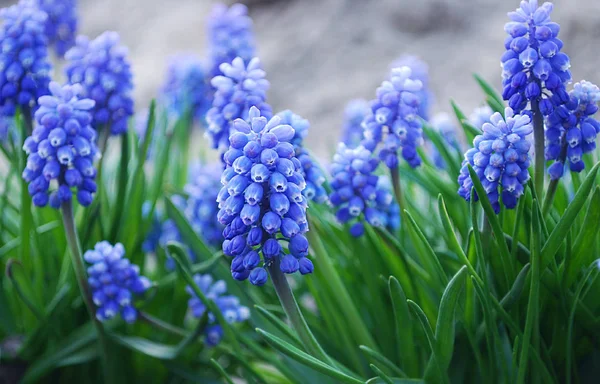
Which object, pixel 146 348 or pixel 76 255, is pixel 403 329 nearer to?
pixel 146 348

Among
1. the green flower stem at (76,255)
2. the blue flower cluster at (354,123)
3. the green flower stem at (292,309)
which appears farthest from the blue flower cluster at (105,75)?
the blue flower cluster at (354,123)

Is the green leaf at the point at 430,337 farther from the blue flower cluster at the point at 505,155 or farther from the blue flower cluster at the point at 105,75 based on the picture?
the blue flower cluster at the point at 105,75

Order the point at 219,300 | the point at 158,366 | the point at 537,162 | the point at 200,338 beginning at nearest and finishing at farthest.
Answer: the point at 537,162, the point at 219,300, the point at 200,338, the point at 158,366

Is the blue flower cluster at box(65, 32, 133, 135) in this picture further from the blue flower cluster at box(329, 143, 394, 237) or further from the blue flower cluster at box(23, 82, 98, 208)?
the blue flower cluster at box(329, 143, 394, 237)

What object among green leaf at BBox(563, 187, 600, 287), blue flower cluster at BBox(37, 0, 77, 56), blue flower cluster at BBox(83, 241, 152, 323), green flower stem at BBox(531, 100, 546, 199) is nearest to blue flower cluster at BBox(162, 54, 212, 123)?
blue flower cluster at BBox(37, 0, 77, 56)

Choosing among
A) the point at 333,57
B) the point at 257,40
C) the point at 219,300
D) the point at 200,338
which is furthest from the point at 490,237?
the point at 257,40

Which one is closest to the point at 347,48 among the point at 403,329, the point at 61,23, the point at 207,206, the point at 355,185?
the point at 61,23

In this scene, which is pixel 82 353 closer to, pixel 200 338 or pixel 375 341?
pixel 200 338
